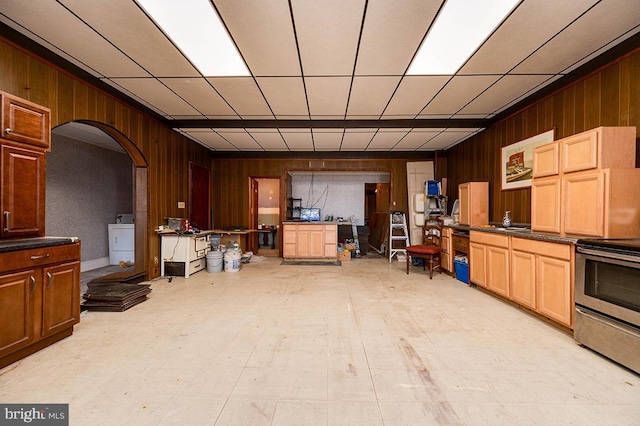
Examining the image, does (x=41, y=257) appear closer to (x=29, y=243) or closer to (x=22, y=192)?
(x=29, y=243)

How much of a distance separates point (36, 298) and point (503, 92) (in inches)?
230

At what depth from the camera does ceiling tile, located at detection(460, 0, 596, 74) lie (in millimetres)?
2244

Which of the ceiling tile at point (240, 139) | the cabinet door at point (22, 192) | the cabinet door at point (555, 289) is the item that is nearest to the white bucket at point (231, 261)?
the ceiling tile at point (240, 139)

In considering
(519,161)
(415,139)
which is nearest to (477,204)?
(519,161)

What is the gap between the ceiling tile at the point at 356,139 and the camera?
552cm

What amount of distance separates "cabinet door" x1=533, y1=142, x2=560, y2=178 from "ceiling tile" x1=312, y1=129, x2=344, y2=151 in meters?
3.26

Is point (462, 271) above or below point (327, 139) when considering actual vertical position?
below

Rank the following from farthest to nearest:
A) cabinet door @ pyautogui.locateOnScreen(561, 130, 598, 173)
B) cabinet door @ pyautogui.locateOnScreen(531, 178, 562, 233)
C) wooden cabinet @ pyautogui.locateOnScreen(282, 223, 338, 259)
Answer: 1. wooden cabinet @ pyautogui.locateOnScreen(282, 223, 338, 259)
2. cabinet door @ pyautogui.locateOnScreen(531, 178, 562, 233)
3. cabinet door @ pyautogui.locateOnScreen(561, 130, 598, 173)

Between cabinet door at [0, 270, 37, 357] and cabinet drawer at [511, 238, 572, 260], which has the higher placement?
cabinet drawer at [511, 238, 572, 260]

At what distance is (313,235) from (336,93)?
385 cm

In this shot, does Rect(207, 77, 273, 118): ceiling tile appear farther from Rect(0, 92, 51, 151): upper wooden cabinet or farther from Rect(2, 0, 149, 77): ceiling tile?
Rect(0, 92, 51, 151): upper wooden cabinet

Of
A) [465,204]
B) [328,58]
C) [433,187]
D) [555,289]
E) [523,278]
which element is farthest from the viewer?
[433,187]

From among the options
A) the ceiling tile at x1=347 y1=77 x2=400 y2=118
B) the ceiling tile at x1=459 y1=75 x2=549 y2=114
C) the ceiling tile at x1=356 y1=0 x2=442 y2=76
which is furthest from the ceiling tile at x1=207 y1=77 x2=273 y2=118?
the ceiling tile at x1=459 y1=75 x2=549 y2=114

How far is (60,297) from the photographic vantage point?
256 centimetres
